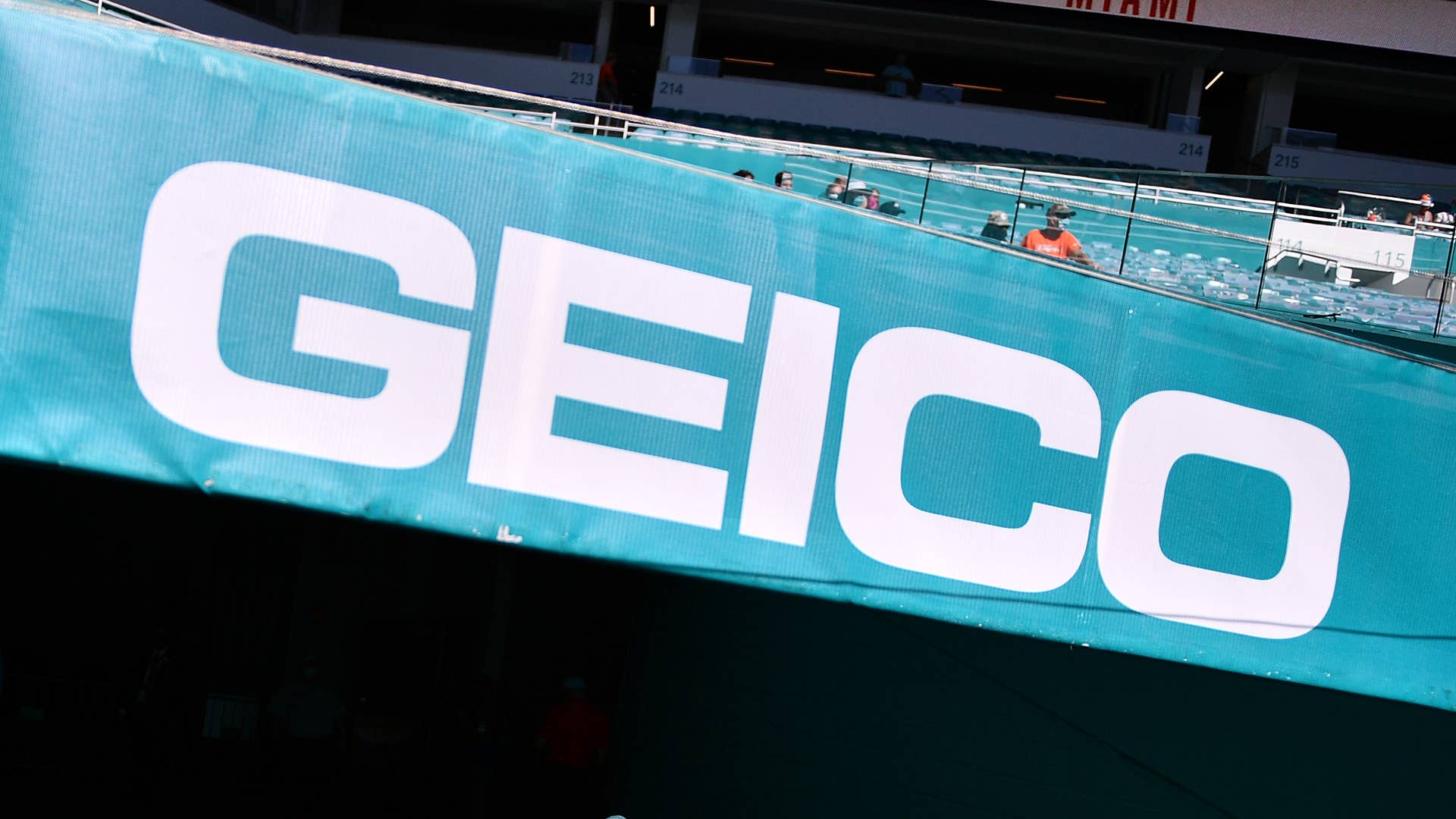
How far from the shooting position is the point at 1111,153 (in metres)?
23.8

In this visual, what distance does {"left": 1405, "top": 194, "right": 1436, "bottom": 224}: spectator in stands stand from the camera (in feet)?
38.0

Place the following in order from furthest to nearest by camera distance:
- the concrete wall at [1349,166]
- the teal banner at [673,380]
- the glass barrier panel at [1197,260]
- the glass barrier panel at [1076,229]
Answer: the concrete wall at [1349,166]
the glass barrier panel at [1197,260]
the glass barrier panel at [1076,229]
the teal banner at [673,380]

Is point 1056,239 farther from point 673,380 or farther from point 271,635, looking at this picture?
point 271,635

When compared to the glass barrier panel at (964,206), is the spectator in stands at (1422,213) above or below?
above

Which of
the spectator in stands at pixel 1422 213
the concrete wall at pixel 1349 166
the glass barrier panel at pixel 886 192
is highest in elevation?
the concrete wall at pixel 1349 166

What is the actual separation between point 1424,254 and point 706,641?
7875 mm

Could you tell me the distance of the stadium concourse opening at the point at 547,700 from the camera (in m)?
6.60

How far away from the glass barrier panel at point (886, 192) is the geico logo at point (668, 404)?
557 cm

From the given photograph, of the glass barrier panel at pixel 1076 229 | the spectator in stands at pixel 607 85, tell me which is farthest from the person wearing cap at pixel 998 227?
the spectator in stands at pixel 607 85

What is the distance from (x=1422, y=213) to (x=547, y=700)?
983cm

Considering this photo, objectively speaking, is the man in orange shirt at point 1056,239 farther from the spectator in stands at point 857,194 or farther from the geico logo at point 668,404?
the geico logo at point 668,404

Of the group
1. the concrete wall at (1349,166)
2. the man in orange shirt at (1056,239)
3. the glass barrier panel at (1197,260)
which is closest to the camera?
the man in orange shirt at (1056,239)

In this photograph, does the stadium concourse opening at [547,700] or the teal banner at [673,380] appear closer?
the teal banner at [673,380]

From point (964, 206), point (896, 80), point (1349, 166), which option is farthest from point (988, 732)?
point (1349, 166)
